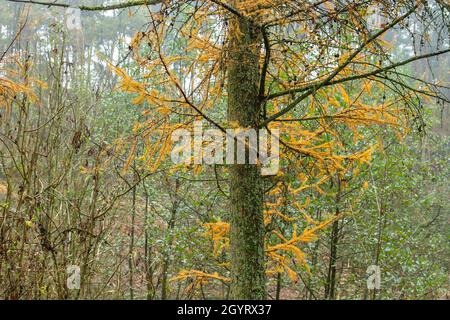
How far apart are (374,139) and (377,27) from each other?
5.67 meters

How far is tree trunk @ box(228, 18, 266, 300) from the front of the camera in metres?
4.56

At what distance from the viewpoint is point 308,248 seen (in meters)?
9.88

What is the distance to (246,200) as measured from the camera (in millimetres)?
4582

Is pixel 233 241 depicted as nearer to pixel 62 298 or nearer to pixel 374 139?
pixel 62 298

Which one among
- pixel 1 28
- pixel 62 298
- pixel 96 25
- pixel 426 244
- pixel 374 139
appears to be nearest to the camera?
pixel 62 298

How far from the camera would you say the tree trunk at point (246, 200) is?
15.0 ft

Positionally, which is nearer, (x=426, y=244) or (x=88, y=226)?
(x=88, y=226)

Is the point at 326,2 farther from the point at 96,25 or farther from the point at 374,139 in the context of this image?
the point at 96,25

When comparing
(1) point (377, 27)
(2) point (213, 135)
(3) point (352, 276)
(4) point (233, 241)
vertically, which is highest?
(1) point (377, 27)

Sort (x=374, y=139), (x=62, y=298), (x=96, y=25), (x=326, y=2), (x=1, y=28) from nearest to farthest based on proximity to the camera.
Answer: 1. (x=326, y=2)
2. (x=62, y=298)
3. (x=374, y=139)
4. (x=1, y=28)
5. (x=96, y=25)

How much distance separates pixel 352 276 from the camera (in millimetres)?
10141
